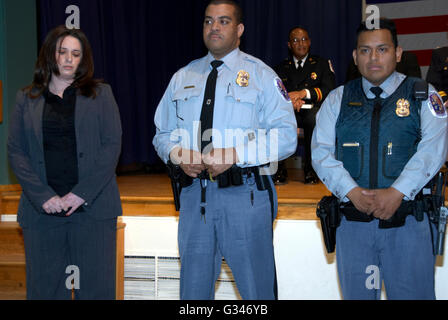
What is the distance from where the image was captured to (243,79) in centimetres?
220

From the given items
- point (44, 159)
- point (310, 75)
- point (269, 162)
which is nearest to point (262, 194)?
point (269, 162)

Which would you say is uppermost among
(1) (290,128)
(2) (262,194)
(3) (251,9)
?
(3) (251,9)

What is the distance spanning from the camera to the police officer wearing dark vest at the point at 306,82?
440 centimetres

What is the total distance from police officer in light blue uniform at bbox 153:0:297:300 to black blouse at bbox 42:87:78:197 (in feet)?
1.36

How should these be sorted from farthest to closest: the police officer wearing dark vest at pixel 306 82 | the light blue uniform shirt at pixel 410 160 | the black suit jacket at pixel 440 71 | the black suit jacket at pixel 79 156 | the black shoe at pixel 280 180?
the black shoe at pixel 280 180
the police officer wearing dark vest at pixel 306 82
the black suit jacket at pixel 440 71
the black suit jacket at pixel 79 156
the light blue uniform shirt at pixel 410 160

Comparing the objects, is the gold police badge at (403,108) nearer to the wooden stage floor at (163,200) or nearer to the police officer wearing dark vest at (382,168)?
the police officer wearing dark vest at (382,168)

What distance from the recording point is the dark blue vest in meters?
2.06

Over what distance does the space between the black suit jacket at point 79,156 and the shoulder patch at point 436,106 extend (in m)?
1.44

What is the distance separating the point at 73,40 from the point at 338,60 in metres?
4.78

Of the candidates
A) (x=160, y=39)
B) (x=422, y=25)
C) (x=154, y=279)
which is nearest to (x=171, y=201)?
(x=154, y=279)

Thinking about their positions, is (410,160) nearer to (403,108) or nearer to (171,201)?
(403,108)

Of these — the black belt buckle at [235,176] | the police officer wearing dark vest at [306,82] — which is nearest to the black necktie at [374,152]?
the black belt buckle at [235,176]
